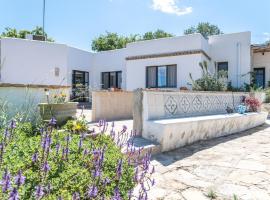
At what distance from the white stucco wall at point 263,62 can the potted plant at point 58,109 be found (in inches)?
528

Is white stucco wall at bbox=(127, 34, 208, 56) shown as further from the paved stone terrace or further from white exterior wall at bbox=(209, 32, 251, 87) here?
the paved stone terrace

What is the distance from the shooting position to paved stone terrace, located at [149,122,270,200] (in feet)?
11.8

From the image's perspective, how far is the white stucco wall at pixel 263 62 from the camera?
16.6 m

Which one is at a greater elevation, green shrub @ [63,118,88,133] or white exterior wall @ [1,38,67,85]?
white exterior wall @ [1,38,67,85]

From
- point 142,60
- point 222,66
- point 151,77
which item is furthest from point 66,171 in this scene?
point 222,66

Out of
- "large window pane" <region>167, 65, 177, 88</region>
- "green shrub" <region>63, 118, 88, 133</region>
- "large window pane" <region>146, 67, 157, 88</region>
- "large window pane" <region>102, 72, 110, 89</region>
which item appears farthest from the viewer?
"large window pane" <region>102, 72, 110, 89</region>

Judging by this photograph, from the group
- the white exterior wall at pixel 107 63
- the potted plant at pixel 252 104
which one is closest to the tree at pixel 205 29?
the white exterior wall at pixel 107 63

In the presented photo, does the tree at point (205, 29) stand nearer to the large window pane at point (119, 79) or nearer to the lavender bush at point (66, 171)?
the large window pane at point (119, 79)

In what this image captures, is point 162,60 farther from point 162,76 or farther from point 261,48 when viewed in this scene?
point 261,48

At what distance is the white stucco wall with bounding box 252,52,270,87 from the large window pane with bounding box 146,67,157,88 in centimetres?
581

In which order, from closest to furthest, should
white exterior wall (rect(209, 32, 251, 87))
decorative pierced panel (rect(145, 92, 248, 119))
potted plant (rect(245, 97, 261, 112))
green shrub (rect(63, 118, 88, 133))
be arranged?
green shrub (rect(63, 118, 88, 133)) < decorative pierced panel (rect(145, 92, 248, 119)) < potted plant (rect(245, 97, 261, 112)) < white exterior wall (rect(209, 32, 251, 87))

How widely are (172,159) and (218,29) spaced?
4447 cm

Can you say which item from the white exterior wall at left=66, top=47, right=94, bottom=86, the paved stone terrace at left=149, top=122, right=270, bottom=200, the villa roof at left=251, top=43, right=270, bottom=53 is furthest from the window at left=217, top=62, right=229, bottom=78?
the paved stone terrace at left=149, top=122, right=270, bottom=200

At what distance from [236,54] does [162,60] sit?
12.5ft
